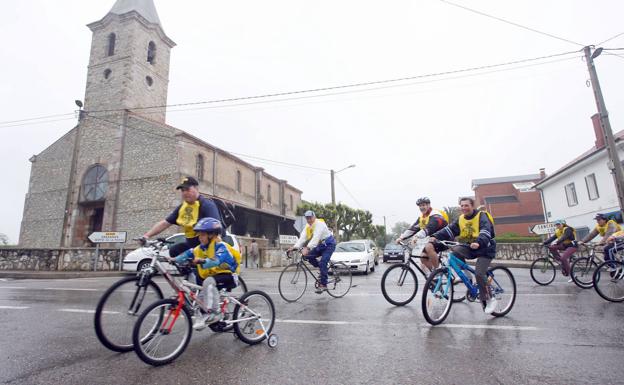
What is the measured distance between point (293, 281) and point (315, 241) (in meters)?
0.99

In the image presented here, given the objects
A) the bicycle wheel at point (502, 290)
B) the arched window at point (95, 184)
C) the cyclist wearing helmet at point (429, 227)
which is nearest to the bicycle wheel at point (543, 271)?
the bicycle wheel at point (502, 290)

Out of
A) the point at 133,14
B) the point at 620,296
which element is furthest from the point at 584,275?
the point at 133,14

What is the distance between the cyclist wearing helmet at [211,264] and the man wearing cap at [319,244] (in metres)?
3.14

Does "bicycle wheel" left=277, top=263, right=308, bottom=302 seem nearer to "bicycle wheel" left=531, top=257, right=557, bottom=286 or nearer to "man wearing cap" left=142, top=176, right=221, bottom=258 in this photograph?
"man wearing cap" left=142, top=176, right=221, bottom=258

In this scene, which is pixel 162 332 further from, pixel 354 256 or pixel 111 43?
pixel 111 43

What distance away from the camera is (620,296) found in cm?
616

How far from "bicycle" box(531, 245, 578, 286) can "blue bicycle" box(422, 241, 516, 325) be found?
4.55 meters

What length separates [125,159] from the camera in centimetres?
2622

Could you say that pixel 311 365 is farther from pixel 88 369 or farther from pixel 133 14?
pixel 133 14

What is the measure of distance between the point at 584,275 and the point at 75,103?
22.3 m

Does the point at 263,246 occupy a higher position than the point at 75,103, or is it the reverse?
the point at 75,103

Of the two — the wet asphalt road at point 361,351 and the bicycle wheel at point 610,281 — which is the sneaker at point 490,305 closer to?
the wet asphalt road at point 361,351

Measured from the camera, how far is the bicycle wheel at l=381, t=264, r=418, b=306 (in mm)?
6176

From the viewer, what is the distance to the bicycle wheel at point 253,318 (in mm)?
3832
